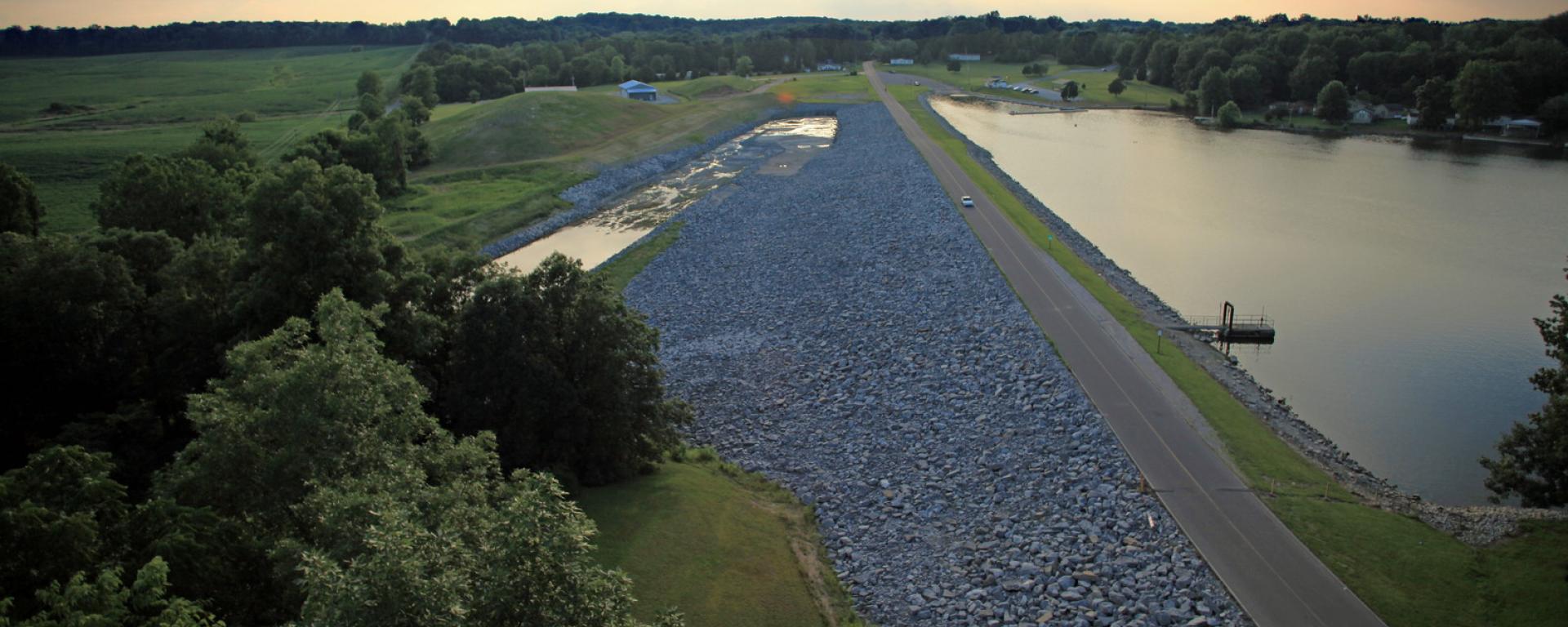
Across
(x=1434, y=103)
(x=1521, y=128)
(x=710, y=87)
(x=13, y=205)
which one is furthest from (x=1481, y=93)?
(x=13, y=205)

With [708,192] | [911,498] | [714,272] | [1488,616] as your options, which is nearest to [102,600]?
[911,498]

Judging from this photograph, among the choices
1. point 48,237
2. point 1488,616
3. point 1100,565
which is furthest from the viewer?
point 48,237

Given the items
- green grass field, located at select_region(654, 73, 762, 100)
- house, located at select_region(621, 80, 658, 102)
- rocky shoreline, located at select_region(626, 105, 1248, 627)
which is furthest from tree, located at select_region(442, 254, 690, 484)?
green grass field, located at select_region(654, 73, 762, 100)

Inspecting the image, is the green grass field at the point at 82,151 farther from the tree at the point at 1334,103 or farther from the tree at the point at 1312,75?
the tree at the point at 1312,75

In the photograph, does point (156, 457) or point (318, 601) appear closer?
point (318, 601)

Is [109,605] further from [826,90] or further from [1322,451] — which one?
[826,90]

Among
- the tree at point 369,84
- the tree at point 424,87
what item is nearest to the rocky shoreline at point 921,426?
the tree at point 424,87

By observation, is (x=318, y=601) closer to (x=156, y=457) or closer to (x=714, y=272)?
(x=156, y=457)

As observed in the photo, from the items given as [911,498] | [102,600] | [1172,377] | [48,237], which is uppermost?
[48,237]
